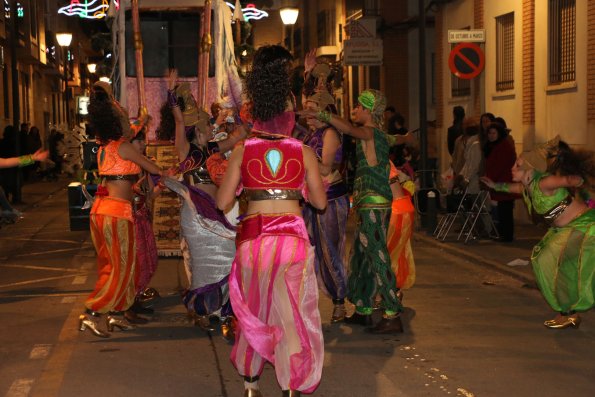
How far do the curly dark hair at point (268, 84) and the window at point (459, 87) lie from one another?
17.8 metres

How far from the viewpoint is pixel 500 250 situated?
584 inches

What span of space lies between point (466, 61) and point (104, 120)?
1072cm

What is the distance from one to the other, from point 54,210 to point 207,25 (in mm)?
9217

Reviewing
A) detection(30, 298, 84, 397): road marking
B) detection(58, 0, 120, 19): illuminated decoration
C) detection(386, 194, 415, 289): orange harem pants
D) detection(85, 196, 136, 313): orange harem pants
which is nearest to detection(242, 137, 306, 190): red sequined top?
detection(30, 298, 84, 397): road marking

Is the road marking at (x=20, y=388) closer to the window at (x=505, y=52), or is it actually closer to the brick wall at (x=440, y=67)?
the window at (x=505, y=52)

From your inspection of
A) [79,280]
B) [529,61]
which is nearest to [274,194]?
[79,280]

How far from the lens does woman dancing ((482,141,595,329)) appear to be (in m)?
8.83

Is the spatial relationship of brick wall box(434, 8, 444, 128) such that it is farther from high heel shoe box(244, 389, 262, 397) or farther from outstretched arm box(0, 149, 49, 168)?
high heel shoe box(244, 389, 262, 397)

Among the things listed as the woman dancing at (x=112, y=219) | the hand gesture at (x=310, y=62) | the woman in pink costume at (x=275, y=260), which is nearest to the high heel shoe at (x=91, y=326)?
the woman dancing at (x=112, y=219)

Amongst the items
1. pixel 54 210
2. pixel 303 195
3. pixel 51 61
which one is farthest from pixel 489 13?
pixel 51 61

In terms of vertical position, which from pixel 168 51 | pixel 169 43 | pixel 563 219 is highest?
pixel 169 43

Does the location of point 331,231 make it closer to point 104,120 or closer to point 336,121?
point 336,121

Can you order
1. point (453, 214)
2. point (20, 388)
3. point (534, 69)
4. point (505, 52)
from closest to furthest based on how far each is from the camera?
point (20, 388), point (453, 214), point (534, 69), point (505, 52)

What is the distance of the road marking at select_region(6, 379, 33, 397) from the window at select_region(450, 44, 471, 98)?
1782 centimetres
